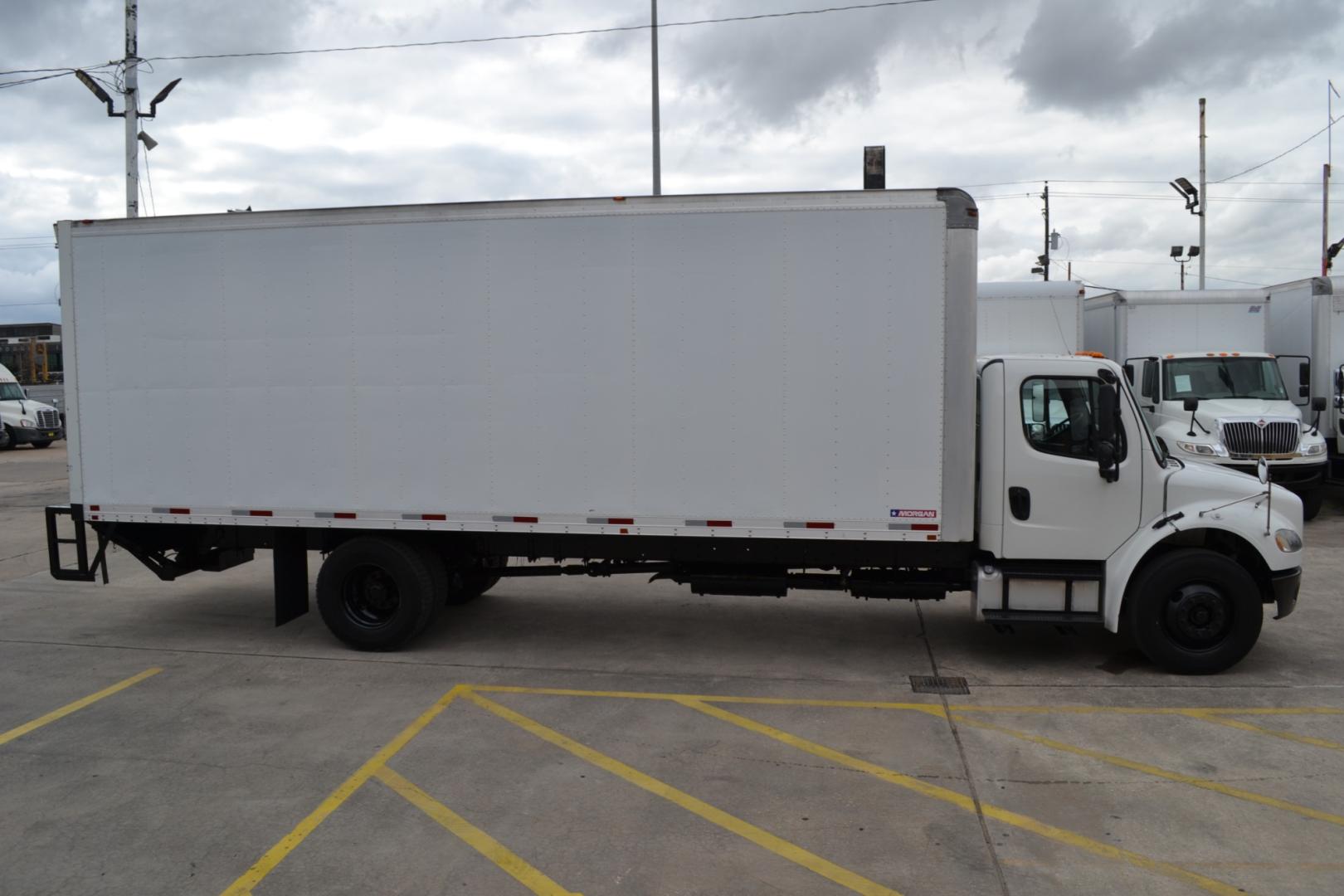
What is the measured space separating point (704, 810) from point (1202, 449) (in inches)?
441

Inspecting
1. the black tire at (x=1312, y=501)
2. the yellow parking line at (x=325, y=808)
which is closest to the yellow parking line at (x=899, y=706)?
the yellow parking line at (x=325, y=808)

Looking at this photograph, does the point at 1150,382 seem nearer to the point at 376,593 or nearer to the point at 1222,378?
the point at 1222,378

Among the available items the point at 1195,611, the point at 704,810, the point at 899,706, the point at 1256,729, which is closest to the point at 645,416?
the point at 899,706

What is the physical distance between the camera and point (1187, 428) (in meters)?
13.7

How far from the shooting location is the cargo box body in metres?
6.59

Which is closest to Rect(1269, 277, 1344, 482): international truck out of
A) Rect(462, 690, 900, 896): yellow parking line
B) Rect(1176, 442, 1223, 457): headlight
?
Rect(1176, 442, 1223, 457): headlight

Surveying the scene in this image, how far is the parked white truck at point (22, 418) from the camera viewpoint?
3038 cm

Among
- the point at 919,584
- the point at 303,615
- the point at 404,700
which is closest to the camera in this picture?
the point at 404,700

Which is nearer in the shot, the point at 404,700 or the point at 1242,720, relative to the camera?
the point at 1242,720

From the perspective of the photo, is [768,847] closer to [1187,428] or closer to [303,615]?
[303,615]

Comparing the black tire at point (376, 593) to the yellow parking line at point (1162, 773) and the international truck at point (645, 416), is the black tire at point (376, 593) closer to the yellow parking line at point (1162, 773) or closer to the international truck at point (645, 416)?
the international truck at point (645, 416)

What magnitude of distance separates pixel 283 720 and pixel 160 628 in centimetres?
312

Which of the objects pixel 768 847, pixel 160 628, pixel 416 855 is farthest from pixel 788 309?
pixel 160 628

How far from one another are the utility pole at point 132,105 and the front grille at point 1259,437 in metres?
19.9
